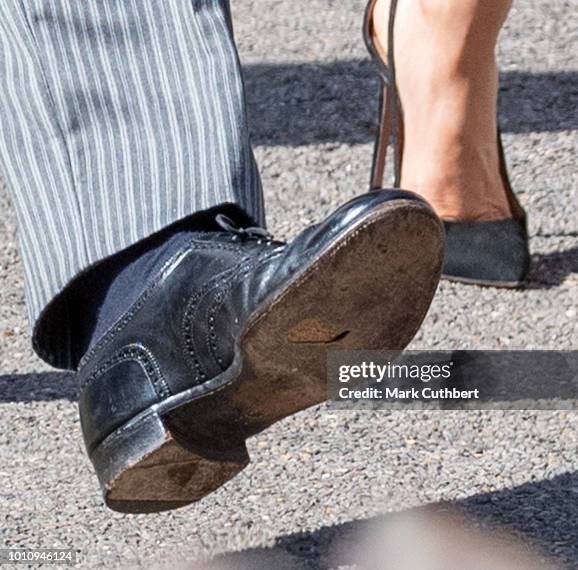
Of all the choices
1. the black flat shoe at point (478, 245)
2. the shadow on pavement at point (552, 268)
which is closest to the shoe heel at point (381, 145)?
the black flat shoe at point (478, 245)

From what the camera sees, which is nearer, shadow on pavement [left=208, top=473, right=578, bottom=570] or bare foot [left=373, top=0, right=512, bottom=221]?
shadow on pavement [left=208, top=473, right=578, bottom=570]

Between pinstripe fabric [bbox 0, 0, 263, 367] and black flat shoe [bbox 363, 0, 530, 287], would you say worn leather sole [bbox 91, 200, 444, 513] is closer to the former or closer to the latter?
pinstripe fabric [bbox 0, 0, 263, 367]

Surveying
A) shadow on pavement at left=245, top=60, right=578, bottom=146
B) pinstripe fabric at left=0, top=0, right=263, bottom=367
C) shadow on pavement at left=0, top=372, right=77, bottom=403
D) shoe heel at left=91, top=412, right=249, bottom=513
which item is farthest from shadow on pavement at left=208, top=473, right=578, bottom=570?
shadow on pavement at left=245, top=60, right=578, bottom=146

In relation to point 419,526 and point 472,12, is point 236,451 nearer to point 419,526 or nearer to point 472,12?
point 419,526

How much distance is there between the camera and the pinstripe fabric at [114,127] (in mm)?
1710

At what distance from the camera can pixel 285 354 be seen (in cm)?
152

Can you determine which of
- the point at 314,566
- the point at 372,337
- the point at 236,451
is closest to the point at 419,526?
the point at 314,566

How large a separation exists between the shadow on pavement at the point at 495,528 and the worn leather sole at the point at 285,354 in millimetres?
248

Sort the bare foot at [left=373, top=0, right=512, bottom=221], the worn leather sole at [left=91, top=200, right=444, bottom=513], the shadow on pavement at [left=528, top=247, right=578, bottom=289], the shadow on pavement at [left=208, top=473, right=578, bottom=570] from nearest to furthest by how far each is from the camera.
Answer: the worn leather sole at [left=91, top=200, right=444, bottom=513], the shadow on pavement at [left=208, top=473, right=578, bottom=570], the bare foot at [left=373, top=0, right=512, bottom=221], the shadow on pavement at [left=528, top=247, right=578, bottom=289]

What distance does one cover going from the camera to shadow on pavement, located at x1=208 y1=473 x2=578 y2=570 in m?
1.92

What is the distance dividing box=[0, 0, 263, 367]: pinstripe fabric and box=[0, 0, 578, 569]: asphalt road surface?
0.39 meters

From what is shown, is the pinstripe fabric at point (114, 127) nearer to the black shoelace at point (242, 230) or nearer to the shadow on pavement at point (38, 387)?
the black shoelace at point (242, 230)

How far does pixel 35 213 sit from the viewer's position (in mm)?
1768

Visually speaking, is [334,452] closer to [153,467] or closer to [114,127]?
[153,467]
